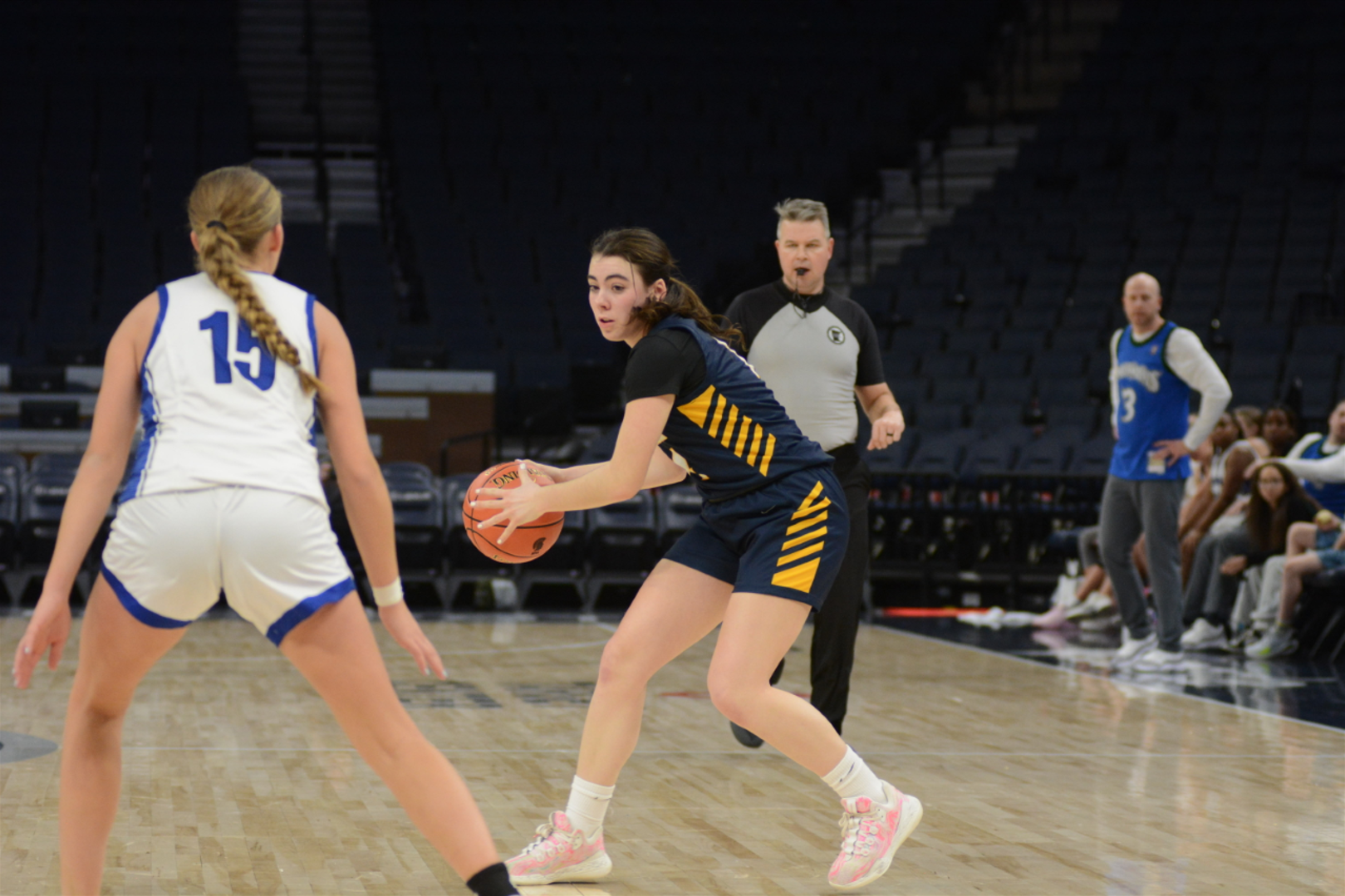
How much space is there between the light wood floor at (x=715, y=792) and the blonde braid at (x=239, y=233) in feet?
4.03

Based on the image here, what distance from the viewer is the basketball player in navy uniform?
2875mm

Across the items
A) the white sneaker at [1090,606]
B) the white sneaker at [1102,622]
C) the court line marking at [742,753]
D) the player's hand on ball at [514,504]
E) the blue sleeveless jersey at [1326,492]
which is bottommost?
the white sneaker at [1102,622]

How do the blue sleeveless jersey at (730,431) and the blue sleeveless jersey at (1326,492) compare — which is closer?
the blue sleeveless jersey at (730,431)

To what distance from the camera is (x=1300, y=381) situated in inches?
444

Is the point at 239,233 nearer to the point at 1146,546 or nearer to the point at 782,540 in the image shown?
the point at 782,540

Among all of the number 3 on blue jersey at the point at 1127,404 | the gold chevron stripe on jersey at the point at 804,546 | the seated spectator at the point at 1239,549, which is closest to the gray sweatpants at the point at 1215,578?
the seated spectator at the point at 1239,549

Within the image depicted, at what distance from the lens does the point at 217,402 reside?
86.4 inches

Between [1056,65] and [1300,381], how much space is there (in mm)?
9063

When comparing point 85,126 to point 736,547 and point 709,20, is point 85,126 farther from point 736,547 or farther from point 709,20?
point 736,547

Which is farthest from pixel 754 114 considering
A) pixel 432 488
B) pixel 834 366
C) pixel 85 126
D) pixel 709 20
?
pixel 834 366

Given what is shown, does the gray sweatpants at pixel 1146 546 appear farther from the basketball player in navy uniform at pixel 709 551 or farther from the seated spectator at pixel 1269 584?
the basketball player in navy uniform at pixel 709 551

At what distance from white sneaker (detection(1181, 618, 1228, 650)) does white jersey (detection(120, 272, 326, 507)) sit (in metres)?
6.73

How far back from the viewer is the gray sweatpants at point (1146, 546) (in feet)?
20.9

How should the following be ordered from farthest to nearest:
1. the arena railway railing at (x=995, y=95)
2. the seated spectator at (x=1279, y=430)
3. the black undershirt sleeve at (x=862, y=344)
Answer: the arena railway railing at (x=995, y=95)
the seated spectator at (x=1279, y=430)
the black undershirt sleeve at (x=862, y=344)
